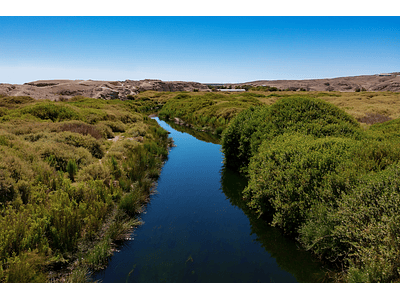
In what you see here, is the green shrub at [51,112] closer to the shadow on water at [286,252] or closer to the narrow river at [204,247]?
the narrow river at [204,247]

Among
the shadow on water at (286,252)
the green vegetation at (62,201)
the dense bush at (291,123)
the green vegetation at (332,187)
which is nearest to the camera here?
the green vegetation at (332,187)

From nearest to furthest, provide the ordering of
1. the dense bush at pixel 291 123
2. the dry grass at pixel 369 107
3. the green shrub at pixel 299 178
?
the green shrub at pixel 299 178 < the dense bush at pixel 291 123 < the dry grass at pixel 369 107

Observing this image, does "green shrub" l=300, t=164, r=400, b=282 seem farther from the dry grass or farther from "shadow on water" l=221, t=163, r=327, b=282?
the dry grass

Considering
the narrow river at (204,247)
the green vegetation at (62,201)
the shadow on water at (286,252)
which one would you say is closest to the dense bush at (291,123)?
the narrow river at (204,247)

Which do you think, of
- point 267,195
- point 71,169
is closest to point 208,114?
point 71,169

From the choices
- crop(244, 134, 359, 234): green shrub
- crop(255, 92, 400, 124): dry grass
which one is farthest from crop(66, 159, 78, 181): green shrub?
crop(255, 92, 400, 124): dry grass

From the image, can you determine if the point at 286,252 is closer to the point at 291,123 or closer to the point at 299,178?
the point at 299,178

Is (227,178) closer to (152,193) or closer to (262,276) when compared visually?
(152,193)
